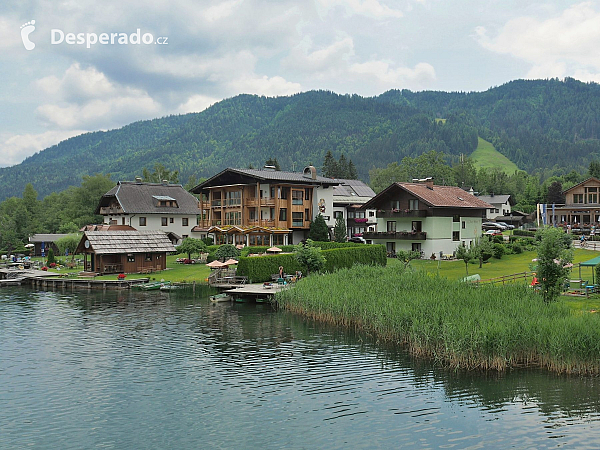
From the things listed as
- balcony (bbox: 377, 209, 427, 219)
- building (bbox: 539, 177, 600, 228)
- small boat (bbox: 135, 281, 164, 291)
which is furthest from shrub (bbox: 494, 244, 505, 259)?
building (bbox: 539, 177, 600, 228)

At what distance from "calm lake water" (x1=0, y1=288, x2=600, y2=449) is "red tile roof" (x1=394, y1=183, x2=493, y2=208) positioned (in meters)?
40.5

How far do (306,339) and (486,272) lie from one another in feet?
98.5

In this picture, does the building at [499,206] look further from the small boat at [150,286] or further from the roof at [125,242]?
the small boat at [150,286]

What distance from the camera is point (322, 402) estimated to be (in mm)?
21703

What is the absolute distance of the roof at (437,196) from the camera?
70562 millimetres

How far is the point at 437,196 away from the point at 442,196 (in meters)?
1.38

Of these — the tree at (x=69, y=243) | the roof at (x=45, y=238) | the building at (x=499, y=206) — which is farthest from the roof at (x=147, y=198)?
the building at (x=499, y=206)

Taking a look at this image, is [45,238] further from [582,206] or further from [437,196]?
[582,206]

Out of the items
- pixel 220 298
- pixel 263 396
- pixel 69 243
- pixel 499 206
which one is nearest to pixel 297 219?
pixel 220 298

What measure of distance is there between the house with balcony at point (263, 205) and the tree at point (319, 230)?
3210 millimetres

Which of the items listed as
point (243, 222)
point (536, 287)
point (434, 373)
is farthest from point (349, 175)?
point (434, 373)

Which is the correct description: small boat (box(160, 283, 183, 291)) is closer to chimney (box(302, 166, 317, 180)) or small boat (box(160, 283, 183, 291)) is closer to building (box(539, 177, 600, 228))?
chimney (box(302, 166, 317, 180))

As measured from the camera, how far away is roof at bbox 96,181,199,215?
90.2 meters

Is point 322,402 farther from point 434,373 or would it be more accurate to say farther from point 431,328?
point 431,328
